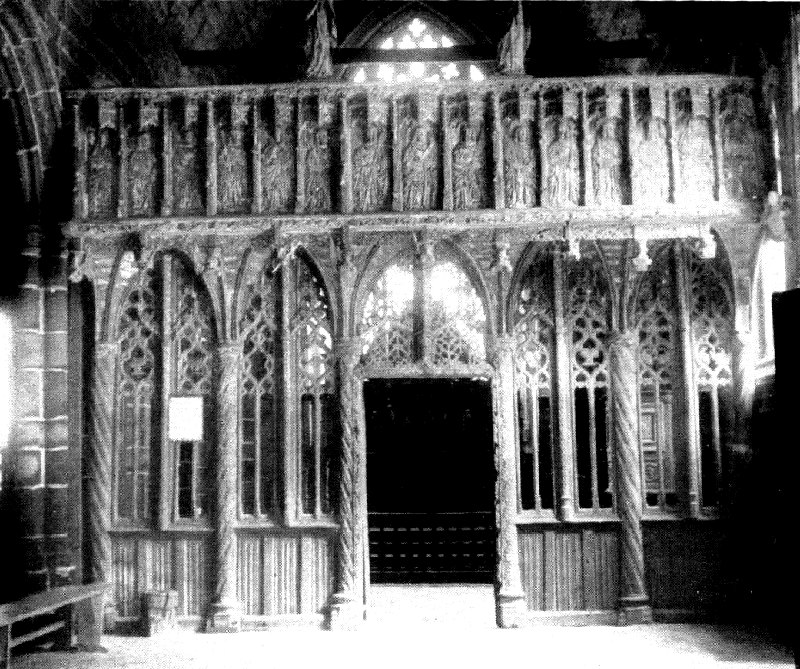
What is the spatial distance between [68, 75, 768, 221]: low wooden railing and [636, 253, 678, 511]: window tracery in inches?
41.0

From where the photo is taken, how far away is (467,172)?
8414mm

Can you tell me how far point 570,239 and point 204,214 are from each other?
12.4 ft

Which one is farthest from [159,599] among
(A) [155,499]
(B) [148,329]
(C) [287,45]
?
(C) [287,45]

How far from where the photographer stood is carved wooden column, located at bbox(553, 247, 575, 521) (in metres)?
8.43

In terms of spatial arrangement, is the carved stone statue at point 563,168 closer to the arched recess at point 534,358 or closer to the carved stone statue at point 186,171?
the arched recess at point 534,358

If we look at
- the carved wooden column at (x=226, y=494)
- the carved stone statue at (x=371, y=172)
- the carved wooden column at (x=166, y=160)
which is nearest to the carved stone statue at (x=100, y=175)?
the carved wooden column at (x=166, y=160)

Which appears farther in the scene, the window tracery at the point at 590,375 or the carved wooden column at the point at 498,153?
the window tracery at the point at 590,375

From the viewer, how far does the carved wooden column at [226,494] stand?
825cm

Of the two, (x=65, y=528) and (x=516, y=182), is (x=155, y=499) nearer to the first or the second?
(x=65, y=528)

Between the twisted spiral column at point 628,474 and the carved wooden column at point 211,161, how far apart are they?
14.6ft

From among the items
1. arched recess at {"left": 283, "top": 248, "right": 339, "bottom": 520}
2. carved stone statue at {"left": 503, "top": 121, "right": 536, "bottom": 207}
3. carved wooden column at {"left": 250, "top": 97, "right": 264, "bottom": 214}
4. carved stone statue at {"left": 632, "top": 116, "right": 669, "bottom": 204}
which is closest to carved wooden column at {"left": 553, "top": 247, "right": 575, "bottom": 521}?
carved stone statue at {"left": 503, "top": 121, "right": 536, "bottom": 207}

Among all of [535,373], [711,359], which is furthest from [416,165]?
[711,359]

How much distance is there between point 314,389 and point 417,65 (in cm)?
575

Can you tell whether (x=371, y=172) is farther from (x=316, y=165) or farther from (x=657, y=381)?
(x=657, y=381)
